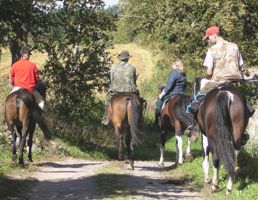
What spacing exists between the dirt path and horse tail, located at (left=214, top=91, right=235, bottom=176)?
1098 millimetres

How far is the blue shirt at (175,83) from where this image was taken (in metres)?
15.5

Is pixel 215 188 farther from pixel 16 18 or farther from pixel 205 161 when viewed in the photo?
pixel 16 18

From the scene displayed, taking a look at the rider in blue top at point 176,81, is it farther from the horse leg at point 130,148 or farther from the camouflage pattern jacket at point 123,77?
the horse leg at point 130,148

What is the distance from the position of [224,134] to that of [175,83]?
21.0 ft

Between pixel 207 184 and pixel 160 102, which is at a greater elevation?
pixel 160 102

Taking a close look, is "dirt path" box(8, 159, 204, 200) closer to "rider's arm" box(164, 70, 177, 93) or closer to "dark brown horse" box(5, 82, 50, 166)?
"dark brown horse" box(5, 82, 50, 166)

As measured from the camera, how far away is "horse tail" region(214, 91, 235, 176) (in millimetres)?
9281

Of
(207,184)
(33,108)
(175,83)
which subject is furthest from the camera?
(175,83)

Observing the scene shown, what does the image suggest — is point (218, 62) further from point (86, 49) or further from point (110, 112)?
point (86, 49)

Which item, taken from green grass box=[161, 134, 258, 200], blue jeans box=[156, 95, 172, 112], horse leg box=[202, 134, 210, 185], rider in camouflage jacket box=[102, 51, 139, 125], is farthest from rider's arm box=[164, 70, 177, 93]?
horse leg box=[202, 134, 210, 185]

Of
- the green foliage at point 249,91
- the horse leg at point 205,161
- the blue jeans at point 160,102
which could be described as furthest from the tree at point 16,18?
the green foliage at point 249,91

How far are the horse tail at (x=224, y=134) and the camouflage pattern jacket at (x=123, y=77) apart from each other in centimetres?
503

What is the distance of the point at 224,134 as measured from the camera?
939cm

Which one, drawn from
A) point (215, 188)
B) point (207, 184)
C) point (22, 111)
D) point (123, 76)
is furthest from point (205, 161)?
point (22, 111)
